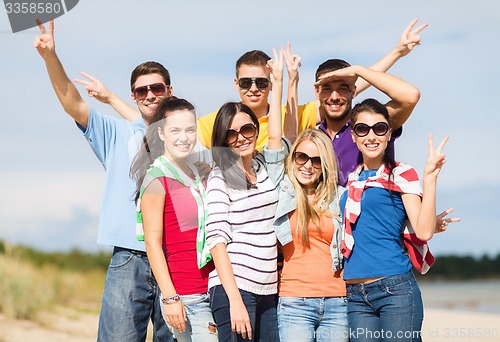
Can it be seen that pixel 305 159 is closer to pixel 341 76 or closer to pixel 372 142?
pixel 372 142

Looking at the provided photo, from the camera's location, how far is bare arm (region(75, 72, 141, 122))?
4938 mm

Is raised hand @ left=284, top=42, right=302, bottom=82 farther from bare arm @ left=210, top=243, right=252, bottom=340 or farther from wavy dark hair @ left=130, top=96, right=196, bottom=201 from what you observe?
bare arm @ left=210, top=243, right=252, bottom=340

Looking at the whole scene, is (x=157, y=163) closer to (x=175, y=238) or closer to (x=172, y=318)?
(x=175, y=238)

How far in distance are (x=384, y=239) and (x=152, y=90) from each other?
1662 millimetres

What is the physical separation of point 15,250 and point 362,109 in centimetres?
898

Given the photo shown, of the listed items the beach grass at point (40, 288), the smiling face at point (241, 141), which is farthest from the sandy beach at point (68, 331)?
the smiling face at point (241, 141)

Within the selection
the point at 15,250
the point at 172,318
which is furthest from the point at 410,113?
the point at 15,250

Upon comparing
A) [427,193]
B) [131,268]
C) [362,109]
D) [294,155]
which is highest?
[362,109]

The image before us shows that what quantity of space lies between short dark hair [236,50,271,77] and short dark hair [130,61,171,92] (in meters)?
0.47

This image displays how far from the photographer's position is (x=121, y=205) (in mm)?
4375

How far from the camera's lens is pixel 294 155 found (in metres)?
4.05

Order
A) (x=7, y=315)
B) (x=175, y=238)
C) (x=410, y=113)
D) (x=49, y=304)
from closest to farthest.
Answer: (x=175, y=238) → (x=410, y=113) → (x=7, y=315) → (x=49, y=304)

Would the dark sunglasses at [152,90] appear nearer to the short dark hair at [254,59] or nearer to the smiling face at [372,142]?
the short dark hair at [254,59]

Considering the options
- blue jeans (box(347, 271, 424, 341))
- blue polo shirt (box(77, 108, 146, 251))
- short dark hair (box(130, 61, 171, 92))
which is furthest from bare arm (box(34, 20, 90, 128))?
blue jeans (box(347, 271, 424, 341))
